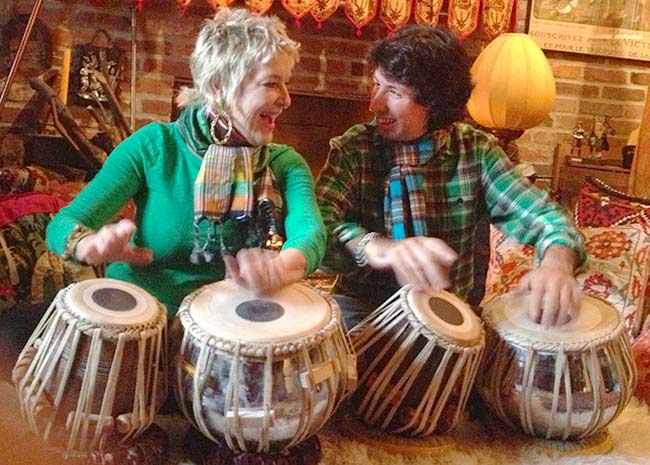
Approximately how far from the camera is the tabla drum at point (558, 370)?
131 cm

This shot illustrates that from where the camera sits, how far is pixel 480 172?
5.24 ft

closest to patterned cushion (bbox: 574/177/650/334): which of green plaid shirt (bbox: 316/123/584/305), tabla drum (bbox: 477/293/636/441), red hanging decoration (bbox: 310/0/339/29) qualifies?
green plaid shirt (bbox: 316/123/584/305)

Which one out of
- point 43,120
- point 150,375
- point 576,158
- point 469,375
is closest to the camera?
point 150,375

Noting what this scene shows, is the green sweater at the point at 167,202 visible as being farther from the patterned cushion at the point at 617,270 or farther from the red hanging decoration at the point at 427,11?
the red hanging decoration at the point at 427,11

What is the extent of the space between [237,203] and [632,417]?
3.19 feet

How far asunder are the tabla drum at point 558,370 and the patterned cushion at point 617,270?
0.52 metres

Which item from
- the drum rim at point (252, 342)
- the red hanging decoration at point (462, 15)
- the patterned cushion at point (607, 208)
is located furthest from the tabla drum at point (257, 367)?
the red hanging decoration at point (462, 15)

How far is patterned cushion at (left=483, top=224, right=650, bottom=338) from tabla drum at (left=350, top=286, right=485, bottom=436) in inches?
24.9

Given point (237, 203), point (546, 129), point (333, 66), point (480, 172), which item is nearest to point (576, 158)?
point (546, 129)

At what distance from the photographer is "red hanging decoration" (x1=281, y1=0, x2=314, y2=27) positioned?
9.10 feet

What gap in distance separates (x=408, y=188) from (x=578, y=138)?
2.04 meters

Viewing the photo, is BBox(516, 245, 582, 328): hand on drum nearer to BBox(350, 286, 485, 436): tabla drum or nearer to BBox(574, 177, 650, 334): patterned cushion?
BBox(350, 286, 485, 436): tabla drum

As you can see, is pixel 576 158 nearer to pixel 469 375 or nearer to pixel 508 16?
pixel 508 16

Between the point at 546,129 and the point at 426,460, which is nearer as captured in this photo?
the point at 426,460
